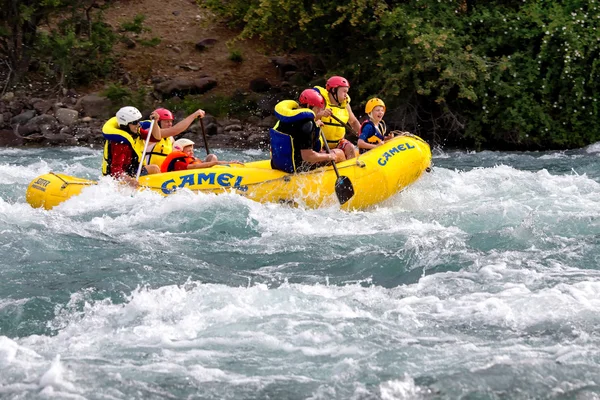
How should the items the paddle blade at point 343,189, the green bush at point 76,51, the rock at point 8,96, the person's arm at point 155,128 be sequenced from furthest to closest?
the rock at point 8,96 < the green bush at point 76,51 < the person's arm at point 155,128 < the paddle blade at point 343,189

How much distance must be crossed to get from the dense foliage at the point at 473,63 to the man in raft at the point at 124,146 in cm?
588

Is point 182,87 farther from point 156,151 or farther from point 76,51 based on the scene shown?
point 156,151

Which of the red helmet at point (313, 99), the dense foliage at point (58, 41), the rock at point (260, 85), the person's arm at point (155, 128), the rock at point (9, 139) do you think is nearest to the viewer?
the red helmet at point (313, 99)

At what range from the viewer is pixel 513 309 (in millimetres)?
7180

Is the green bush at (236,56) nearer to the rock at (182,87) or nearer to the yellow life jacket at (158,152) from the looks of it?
the rock at (182,87)

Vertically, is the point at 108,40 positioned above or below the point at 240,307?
below

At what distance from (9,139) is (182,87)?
350 centimetres

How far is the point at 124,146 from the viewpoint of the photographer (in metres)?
11.1

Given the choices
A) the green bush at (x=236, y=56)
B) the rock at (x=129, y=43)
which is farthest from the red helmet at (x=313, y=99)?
the rock at (x=129, y=43)

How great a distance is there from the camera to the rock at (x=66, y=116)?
60.8ft

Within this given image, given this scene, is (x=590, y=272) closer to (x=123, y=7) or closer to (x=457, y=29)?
(x=457, y=29)

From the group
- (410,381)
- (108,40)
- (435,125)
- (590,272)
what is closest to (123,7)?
(108,40)

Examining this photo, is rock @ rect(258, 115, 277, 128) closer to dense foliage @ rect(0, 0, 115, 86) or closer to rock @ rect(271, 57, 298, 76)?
rock @ rect(271, 57, 298, 76)

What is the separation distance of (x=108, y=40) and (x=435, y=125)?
22.9 ft
